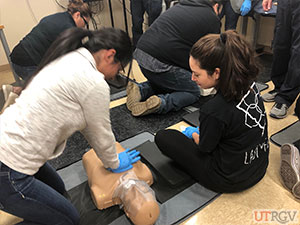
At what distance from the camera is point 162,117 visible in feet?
6.73

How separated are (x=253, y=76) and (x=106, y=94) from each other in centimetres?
64

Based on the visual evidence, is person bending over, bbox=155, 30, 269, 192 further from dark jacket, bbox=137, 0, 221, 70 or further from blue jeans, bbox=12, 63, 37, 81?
blue jeans, bbox=12, 63, 37, 81

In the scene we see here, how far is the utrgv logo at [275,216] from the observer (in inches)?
45.8

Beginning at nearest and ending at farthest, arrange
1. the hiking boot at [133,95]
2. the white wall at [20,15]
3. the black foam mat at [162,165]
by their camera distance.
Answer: the black foam mat at [162,165], the hiking boot at [133,95], the white wall at [20,15]

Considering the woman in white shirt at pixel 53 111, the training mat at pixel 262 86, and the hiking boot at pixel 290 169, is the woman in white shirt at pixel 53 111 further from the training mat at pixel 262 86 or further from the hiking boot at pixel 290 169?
the training mat at pixel 262 86

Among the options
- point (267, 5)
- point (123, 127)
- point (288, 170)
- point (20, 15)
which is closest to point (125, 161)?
point (123, 127)

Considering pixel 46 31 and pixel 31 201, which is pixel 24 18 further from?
pixel 31 201

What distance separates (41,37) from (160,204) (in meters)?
1.48

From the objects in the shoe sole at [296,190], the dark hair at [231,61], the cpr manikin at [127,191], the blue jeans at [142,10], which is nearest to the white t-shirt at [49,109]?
the cpr manikin at [127,191]

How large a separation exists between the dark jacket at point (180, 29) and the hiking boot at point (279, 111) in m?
0.77

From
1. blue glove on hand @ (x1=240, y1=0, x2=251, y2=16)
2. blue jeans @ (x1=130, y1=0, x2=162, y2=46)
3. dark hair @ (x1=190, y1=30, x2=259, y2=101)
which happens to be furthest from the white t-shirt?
blue jeans @ (x1=130, y1=0, x2=162, y2=46)

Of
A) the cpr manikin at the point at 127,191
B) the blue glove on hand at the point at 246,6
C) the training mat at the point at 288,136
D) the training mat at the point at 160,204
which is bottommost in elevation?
the training mat at the point at 288,136

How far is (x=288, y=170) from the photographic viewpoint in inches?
51.9

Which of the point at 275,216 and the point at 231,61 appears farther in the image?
the point at 275,216
